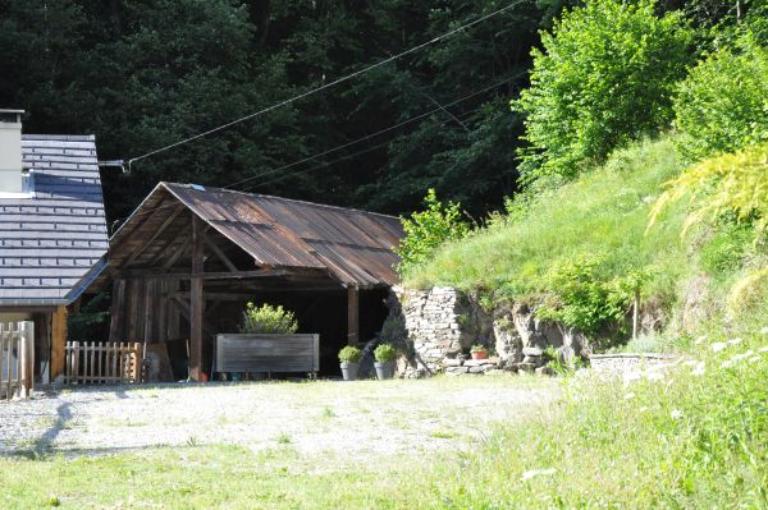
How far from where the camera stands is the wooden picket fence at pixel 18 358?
16.1m

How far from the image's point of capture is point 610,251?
21469 millimetres

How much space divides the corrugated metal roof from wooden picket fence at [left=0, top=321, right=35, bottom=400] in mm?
5708

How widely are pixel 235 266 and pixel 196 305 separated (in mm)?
2417

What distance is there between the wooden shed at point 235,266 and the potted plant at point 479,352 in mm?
2945

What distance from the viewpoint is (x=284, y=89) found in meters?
35.6

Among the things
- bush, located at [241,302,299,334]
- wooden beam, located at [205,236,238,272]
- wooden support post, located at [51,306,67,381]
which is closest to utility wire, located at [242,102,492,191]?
wooden beam, located at [205,236,238,272]

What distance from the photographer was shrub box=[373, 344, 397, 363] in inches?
877

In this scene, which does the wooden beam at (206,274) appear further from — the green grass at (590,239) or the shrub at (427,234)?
the shrub at (427,234)

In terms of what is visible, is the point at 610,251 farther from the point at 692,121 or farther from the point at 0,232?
the point at 0,232

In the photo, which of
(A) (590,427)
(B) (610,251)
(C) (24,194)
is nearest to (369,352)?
(B) (610,251)

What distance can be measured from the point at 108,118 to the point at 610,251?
645 inches

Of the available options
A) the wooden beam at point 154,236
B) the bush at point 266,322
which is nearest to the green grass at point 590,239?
the bush at point 266,322

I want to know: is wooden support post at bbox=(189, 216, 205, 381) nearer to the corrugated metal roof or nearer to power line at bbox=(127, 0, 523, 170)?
the corrugated metal roof

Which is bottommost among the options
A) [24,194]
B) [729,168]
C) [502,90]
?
[729,168]
